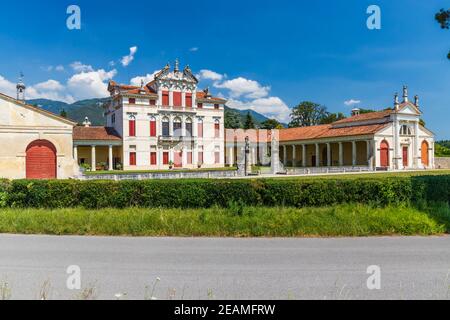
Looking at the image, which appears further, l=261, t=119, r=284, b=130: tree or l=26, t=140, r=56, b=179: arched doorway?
l=261, t=119, r=284, b=130: tree

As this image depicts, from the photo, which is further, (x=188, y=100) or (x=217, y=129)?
(x=217, y=129)

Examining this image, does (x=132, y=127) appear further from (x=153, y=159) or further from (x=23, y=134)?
(x=23, y=134)

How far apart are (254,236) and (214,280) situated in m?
3.68

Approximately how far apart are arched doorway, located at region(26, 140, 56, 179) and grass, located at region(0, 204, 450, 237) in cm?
1726

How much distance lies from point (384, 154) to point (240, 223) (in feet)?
153

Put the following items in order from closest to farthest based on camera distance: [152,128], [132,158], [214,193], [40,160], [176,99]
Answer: [214,193], [40,160], [132,158], [152,128], [176,99]

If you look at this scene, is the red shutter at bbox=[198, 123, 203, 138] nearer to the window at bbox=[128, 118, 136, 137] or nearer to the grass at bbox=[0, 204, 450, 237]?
the window at bbox=[128, 118, 136, 137]

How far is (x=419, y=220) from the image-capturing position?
9.30 m

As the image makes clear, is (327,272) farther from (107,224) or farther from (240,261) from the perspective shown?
(107,224)

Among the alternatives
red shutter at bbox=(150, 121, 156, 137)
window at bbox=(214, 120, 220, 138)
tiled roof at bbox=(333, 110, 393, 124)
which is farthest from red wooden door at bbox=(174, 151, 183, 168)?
tiled roof at bbox=(333, 110, 393, 124)

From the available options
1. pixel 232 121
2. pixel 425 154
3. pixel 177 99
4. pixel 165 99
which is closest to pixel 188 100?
pixel 177 99

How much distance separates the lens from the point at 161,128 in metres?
51.7

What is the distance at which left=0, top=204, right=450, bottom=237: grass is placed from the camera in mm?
8969
